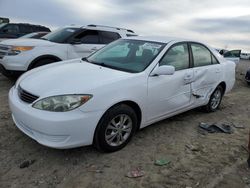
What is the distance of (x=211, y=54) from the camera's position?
569 cm

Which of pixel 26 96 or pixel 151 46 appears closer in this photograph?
pixel 26 96

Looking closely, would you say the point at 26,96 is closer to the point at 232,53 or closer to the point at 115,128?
the point at 115,128

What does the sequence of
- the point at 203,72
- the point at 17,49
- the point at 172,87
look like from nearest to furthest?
the point at 172,87 → the point at 203,72 → the point at 17,49

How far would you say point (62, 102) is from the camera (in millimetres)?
3350

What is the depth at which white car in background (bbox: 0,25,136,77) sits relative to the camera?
271 inches

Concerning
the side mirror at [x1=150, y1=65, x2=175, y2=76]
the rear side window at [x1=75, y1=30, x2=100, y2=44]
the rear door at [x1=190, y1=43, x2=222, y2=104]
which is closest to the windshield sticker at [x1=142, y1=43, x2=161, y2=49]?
the side mirror at [x1=150, y1=65, x2=175, y2=76]

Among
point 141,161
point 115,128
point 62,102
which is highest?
point 62,102

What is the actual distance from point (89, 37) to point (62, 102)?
488 centimetres

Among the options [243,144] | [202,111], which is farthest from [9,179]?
[202,111]

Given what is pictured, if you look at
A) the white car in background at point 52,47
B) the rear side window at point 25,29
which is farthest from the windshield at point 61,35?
the rear side window at point 25,29

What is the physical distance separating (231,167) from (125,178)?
4.66ft

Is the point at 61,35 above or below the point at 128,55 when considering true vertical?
above

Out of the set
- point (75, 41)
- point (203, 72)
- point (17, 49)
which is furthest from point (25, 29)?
point (203, 72)

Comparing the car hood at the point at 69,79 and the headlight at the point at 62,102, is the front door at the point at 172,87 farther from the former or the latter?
the headlight at the point at 62,102
